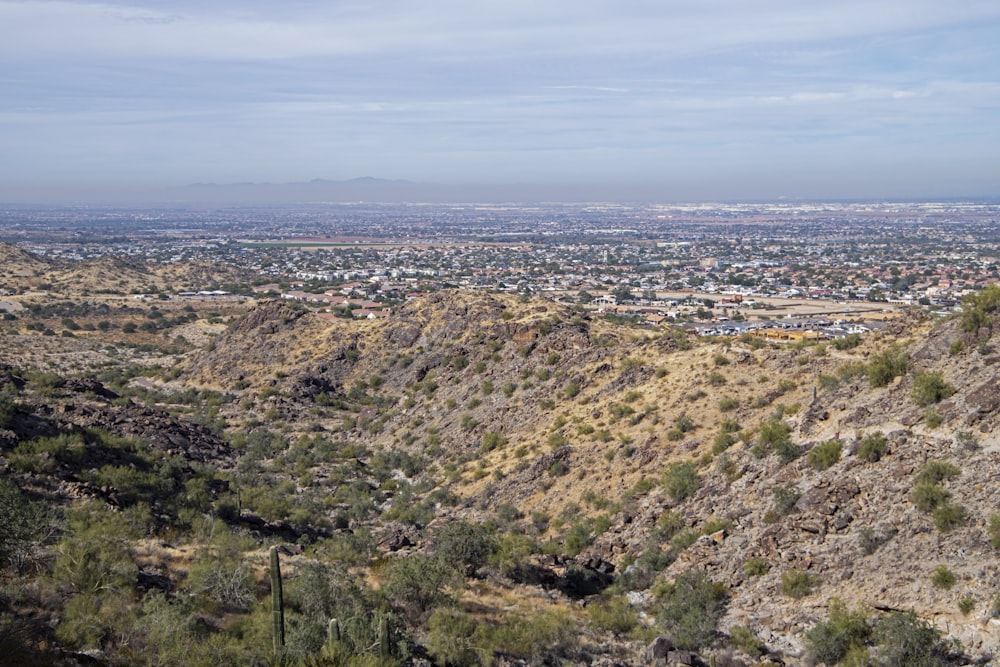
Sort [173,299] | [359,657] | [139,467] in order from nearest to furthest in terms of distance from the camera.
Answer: [359,657] → [139,467] → [173,299]

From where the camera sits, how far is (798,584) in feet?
50.8

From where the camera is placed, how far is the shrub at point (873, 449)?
17.7 meters

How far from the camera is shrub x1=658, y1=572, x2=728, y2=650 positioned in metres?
14.3

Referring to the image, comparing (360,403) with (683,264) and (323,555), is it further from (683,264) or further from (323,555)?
(683,264)

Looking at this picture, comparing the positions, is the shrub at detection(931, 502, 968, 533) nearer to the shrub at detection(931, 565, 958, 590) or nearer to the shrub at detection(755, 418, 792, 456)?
the shrub at detection(931, 565, 958, 590)

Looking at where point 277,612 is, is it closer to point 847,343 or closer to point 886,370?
point 886,370

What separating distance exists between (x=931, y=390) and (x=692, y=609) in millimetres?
8301

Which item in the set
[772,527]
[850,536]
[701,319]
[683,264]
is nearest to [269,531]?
[772,527]

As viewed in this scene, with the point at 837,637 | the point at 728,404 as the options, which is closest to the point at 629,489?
the point at 728,404

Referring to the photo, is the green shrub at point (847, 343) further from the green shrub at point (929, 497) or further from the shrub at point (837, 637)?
the shrub at point (837, 637)

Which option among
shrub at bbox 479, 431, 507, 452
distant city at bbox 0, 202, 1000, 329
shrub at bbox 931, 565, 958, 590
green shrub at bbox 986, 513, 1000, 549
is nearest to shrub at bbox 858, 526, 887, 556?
shrub at bbox 931, 565, 958, 590

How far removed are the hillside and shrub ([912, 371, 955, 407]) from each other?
0.05 meters

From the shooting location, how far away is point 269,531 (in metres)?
21.0

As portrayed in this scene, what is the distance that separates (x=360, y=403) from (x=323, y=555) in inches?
951
